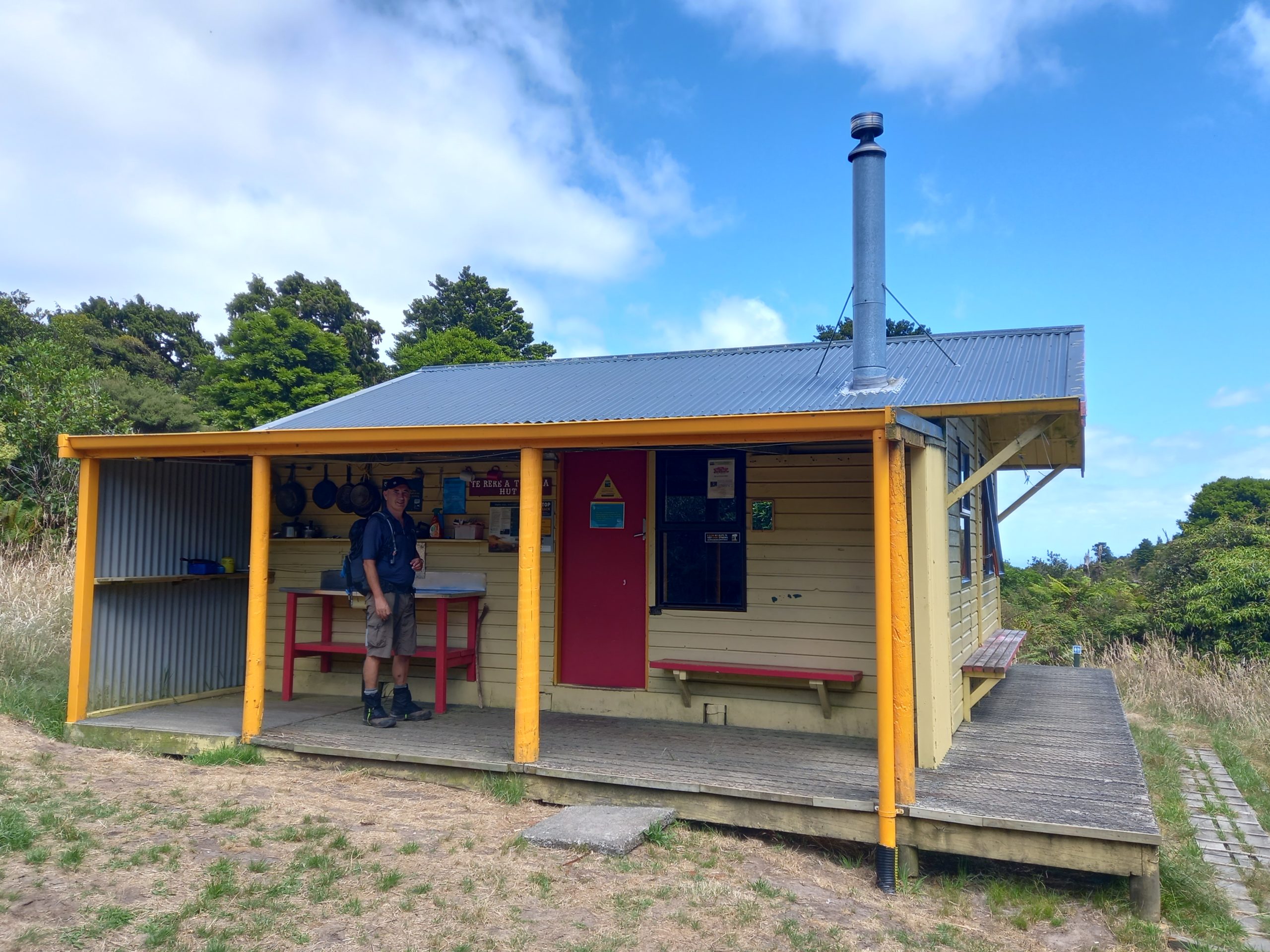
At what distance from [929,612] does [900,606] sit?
1.99 feet

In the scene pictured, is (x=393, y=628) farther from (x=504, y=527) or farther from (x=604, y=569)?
(x=604, y=569)

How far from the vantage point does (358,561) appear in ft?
21.6

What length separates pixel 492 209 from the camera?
21750mm

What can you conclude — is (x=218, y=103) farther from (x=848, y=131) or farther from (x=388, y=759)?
(x=388, y=759)

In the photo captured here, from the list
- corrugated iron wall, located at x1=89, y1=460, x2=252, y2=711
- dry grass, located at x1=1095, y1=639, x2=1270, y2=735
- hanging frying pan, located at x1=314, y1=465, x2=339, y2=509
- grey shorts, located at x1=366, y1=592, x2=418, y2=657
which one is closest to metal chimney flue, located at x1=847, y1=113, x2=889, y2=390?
grey shorts, located at x1=366, y1=592, x2=418, y2=657

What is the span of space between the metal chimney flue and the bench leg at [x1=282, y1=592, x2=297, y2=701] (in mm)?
4830

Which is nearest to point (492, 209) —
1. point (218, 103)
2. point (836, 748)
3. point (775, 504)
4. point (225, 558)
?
point (218, 103)

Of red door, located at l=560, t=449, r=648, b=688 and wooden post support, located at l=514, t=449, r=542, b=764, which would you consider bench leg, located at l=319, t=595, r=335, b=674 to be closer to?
red door, located at l=560, t=449, r=648, b=688

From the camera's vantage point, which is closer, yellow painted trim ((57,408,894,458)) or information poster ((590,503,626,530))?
yellow painted trim ((57,408,894,458))

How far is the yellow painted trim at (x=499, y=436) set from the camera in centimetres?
478

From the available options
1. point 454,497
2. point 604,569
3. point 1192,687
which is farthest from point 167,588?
point 1192,687

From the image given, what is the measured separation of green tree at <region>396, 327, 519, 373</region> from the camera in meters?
28.6

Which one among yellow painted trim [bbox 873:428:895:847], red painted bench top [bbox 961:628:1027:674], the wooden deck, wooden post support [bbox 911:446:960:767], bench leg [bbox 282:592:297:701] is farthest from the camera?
bench leg [bbox 282:592:297:701]

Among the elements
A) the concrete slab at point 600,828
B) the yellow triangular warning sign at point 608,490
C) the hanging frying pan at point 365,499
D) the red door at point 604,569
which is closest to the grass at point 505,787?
the concrete slab at point 600,828
